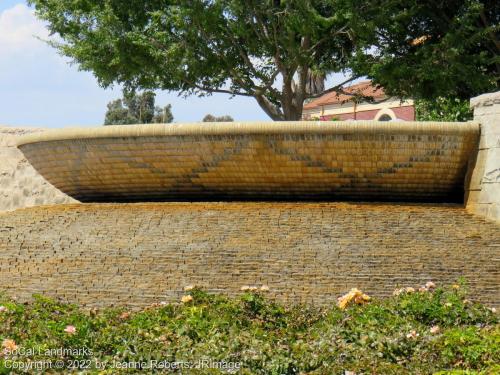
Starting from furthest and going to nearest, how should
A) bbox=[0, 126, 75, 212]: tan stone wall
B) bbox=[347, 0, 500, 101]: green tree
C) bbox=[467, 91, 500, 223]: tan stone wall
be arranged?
bbox=[347, 0, 500, 101]: green tree
bbox=[0, 126, 75, 212]: tan stone wall
bbox=[467, 91, 500, 223]: tan stone wall

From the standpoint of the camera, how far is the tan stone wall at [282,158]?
23.6ft

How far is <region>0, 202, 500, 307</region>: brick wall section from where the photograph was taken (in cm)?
610

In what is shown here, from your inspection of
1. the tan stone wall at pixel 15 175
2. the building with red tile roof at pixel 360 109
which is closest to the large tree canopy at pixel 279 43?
the tan stone wall at pixel 15 175

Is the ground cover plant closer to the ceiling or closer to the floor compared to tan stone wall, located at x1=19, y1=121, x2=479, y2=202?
closer to the floor

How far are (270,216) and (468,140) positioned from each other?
2031 millimetres

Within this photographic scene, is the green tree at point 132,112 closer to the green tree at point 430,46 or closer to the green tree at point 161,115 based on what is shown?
the green tree at point 161,115

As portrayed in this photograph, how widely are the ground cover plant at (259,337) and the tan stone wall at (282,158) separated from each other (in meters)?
1.93

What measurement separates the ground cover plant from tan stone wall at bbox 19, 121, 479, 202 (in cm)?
193

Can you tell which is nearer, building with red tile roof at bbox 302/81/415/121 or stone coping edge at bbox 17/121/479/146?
stone coping edge at bbox 17/121/479/146

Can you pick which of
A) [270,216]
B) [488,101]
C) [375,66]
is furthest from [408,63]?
[270,216]

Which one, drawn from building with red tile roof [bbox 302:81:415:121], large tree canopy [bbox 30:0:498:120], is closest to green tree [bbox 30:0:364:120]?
large tree canopy [bbox 30:0:498:120]

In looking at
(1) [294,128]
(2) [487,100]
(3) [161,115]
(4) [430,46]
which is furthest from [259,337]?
(3) [161,115]

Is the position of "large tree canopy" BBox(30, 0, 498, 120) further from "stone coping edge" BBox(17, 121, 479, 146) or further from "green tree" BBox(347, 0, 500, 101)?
"stone coping edge" BBox(17, 121, 479, 146)

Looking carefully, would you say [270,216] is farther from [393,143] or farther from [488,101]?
[488,101]
